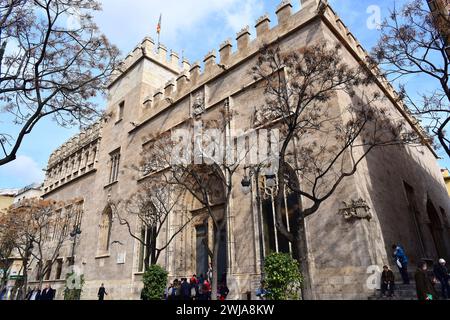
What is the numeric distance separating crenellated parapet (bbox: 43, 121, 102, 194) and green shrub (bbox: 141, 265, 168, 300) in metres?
16.9

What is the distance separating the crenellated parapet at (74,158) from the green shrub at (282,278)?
2335 centimetres

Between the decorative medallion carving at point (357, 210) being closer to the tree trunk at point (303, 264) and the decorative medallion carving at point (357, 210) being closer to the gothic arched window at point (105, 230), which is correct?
the tree trunk at point (303, 264)

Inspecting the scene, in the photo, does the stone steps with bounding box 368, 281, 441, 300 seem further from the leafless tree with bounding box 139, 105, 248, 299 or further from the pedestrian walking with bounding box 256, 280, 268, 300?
the leafless tree with bounding box 139, 105, 248, 299

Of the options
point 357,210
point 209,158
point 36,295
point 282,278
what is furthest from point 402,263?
point 36,295

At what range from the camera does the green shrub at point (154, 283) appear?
14.0 m

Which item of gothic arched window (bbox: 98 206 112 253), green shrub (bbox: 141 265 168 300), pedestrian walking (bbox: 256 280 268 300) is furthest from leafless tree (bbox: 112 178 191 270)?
pedestrian walking (bbox: 256 280 268 300)

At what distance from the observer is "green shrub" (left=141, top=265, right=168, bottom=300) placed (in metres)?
14.0

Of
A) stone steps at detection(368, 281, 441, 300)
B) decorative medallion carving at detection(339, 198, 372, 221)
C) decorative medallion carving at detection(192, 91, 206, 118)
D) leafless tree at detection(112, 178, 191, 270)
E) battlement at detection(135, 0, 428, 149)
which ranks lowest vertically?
stone steps at detection(368, 281, 441, 300)

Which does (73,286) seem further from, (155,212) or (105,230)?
(155,212)

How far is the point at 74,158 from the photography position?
33.3 metres

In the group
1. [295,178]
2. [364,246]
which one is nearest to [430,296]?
[364,246]
